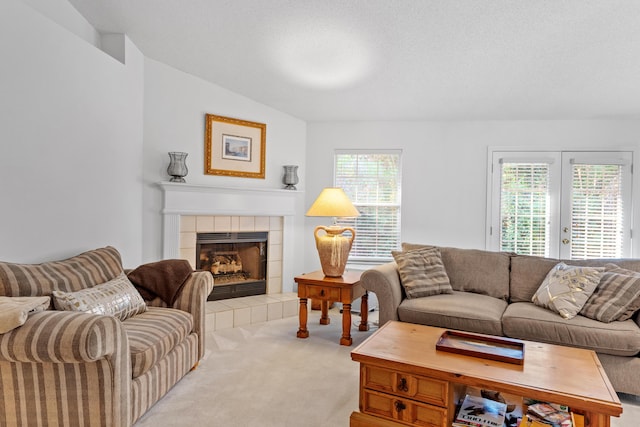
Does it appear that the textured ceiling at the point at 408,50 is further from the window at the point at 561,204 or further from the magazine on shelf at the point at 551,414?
the magazine on shelf at the point at 551,414

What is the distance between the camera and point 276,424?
2.12m

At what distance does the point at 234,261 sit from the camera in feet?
14.6

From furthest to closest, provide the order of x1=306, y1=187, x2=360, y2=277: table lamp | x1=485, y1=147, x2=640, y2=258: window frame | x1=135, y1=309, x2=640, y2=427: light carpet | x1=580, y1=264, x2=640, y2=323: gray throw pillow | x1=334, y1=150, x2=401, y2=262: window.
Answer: x1=334, y1=150, x2=401, y2=262: window, x1=485, y1=147, x2=640, y2=258: window frame, x1=306, y1=187, x2=360, y2=277: table lamp, x1=580, y1=264, x2=640, y2=323: gray throw pillow, x1=135, y1=309, x2=640, y2=427: light carpet

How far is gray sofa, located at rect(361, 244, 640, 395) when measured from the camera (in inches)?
96.8

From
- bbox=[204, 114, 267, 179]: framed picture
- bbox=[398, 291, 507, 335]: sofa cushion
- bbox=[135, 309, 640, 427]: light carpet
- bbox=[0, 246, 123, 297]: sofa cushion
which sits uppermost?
bbox=[204, 114, 267, 179]: framed picture

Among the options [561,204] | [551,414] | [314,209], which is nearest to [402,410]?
[551,414]

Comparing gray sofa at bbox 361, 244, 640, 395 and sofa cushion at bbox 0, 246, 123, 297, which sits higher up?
sofa cushion at bbox 0, 246, 123, 297

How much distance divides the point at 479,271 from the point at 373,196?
69.2 inches

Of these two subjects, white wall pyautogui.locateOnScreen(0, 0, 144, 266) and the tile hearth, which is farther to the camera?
the tile hearth

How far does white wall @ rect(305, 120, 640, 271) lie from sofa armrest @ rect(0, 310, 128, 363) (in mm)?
3360

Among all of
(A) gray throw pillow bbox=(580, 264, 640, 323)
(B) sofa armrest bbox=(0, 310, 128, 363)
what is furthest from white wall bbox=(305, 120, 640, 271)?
(B) sofa armrest bbox=(0, 310, 128, 363)

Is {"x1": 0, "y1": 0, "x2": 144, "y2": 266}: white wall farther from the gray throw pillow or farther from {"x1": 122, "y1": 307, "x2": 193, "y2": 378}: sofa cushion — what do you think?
the gray throw pillow

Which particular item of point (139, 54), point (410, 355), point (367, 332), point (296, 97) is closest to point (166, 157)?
point (139, 54)

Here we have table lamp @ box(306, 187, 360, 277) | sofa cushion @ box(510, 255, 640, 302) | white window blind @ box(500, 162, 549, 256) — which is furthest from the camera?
white window blind @ box(500, 162, 549, 256)
